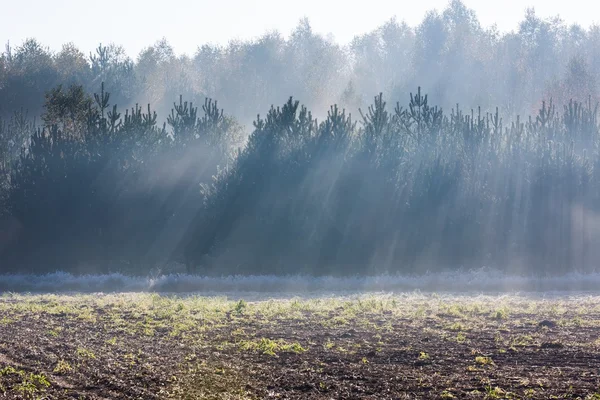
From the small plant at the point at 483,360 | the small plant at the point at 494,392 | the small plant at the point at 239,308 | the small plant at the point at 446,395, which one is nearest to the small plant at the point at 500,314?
the small plant at the point at 239,308

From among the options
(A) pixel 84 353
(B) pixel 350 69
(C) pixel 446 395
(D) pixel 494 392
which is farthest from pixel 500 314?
(B) pixel 350 69

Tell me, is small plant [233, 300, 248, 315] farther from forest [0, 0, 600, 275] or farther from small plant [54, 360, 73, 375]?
forest [0, 0, 600, 275]

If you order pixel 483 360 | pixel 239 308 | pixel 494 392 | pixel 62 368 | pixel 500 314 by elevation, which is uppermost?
pixel 500 314

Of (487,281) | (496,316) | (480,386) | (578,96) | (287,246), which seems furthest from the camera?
(578,96)

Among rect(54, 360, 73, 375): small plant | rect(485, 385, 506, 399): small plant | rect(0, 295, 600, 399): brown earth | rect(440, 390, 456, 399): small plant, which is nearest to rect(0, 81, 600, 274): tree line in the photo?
rect(0, 295, 600, 399): brown earth

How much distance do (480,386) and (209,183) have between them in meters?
32.8

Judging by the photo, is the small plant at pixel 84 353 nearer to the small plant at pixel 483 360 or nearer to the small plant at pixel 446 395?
the small plant at pixel 446 395

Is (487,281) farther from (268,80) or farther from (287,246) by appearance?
(268,80)

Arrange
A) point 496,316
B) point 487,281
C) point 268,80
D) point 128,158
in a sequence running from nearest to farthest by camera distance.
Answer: point 496,316
point 487,281
point 128,158
point 268,80

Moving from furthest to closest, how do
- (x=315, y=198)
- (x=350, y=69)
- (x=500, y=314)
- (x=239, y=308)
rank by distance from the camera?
(x=350, y=69)
(x=315, y=198)
(x=239, y=308)
(x=500, y=314)

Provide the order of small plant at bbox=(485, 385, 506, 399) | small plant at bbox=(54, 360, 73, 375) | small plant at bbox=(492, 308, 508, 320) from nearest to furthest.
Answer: small plant at bbox=(485, 385, 506, 399) < small plant at bbox=(54, 360, 73, 375) < small plant at bbox=(492, 308, 508, 320)

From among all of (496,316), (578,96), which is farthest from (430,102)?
(496,316)

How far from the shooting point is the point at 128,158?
4434 cm

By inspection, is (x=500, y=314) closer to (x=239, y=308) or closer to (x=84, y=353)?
(x=239, y=308)
